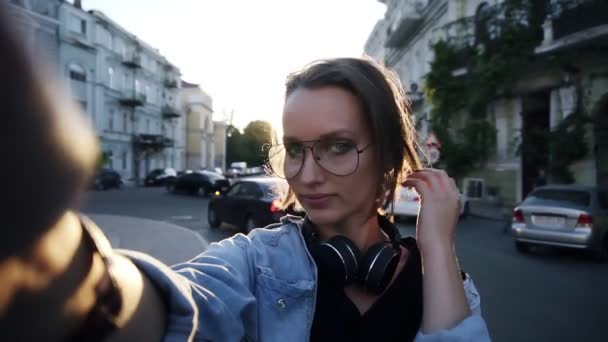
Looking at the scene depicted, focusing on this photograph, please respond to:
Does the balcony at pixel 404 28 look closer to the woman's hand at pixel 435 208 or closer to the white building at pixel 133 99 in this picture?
the white building at pixel 133 99

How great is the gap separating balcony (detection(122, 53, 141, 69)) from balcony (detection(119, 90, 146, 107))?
2434mm

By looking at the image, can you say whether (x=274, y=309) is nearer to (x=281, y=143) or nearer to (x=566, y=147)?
(x=281, y=143)

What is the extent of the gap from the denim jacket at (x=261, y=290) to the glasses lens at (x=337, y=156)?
24 cm

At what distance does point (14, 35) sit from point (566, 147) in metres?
16.5

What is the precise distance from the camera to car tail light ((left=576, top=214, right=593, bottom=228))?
763 centimetres

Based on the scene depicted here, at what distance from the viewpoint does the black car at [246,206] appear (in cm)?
979

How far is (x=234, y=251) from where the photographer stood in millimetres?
1257

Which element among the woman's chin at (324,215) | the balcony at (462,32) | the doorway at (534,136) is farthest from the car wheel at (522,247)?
the balcony at (462,32)

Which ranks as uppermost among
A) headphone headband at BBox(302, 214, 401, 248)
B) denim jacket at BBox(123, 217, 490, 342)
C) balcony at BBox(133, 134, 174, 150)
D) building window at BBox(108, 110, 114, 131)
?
building window at BBox(108, 110, 114, 131)

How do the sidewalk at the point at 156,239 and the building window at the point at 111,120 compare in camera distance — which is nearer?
the sidewalk at the point at 156,239

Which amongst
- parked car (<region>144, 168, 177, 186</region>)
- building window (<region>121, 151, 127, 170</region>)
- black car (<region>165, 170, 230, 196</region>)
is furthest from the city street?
building window (<region>121, 151, 127, 170</region>)

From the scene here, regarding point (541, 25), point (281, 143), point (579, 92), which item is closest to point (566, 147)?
point (579, 92)

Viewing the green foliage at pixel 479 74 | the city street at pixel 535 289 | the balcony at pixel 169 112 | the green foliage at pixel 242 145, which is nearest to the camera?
the city street at pixel 535 289

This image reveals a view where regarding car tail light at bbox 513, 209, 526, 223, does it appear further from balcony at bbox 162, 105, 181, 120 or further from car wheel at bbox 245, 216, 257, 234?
balcony at bbox 162, 105, 181, 120
